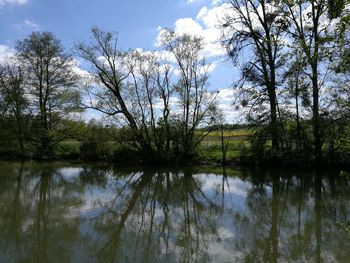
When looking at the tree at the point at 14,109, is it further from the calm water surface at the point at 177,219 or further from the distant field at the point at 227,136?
the distant field at the point at 227,136

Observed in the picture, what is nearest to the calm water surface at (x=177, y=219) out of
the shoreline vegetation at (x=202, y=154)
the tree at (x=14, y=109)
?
the shoreline vegetation at (x=202, y=154)

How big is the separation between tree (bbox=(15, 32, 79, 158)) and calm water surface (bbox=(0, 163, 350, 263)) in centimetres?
1276

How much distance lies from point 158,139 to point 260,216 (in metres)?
17.6

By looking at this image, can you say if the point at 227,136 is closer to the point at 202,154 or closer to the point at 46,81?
the point at 202,154

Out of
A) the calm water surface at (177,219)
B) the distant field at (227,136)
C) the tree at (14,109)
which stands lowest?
the calm water surface at (177,219)

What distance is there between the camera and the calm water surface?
7.32 metres

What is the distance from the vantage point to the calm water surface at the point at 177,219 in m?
7.32

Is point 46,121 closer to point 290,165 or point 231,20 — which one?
point 231,20

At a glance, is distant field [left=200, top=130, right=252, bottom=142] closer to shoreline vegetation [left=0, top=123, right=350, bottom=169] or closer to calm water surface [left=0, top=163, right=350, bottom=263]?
shoreline vegetation [left=0, top=123, right=350, bottom=169]

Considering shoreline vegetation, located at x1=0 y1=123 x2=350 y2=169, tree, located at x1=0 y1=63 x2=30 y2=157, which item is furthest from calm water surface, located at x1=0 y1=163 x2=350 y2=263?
tree, located at x1=0 y1=63 x2=30 y2=157

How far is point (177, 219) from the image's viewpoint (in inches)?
409

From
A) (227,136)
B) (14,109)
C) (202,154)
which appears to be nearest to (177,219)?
(202,154)

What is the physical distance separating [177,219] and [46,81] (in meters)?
24.6

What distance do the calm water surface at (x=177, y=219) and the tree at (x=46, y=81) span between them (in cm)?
1276
